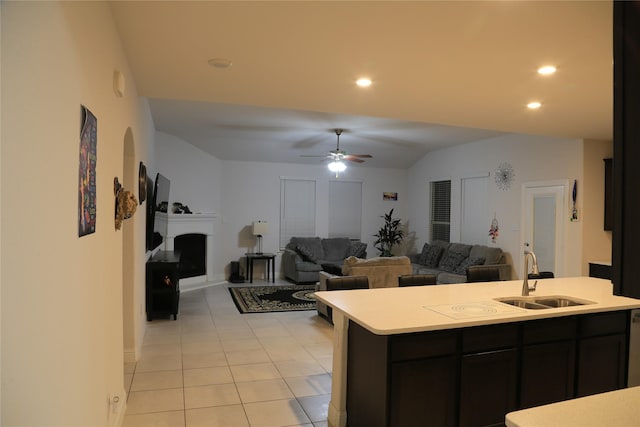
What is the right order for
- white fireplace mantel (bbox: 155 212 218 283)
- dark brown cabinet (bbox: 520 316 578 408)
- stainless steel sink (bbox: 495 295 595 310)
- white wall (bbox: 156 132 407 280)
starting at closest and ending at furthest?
1. dark brown cabinet (bbox: 520 316 578 408)
2. stainless steel sink (bbox: 495 295 595 310)
3. white fireplace mantel (bbox: 155 212 218 283)
4. white wall (bbox: 156 132 407 280)

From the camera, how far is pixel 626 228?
982mm

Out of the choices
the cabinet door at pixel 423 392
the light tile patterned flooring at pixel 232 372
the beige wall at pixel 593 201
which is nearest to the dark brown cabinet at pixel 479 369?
the cabinet door at pixel 423 392

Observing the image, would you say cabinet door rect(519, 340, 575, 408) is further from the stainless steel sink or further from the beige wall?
the beige wall

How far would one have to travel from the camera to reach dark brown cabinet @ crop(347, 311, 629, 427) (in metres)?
2.43

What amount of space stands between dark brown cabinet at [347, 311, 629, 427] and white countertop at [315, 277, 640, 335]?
0.08m

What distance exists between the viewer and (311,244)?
9062 millimetres

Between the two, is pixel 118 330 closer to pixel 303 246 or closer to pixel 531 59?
pixel 531 59

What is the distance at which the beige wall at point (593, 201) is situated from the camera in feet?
19.3

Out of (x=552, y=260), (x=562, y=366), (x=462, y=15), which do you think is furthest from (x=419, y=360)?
(x=552, y=260)

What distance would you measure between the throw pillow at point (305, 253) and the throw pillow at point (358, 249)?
3.11 feet

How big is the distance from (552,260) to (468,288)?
3.57m

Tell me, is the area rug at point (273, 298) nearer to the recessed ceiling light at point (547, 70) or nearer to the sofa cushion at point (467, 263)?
the sofa cushion at point (467, 263)

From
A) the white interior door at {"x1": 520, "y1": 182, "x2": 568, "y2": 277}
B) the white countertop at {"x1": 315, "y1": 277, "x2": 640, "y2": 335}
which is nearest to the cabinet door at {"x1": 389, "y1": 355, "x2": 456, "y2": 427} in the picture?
the white countertop at {"x1": 315, "y1": 277, "x2": 640, "y2": 335}

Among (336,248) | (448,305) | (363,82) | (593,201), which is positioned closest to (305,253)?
(336,248)
